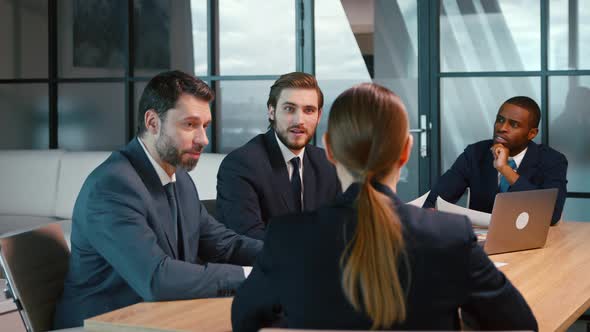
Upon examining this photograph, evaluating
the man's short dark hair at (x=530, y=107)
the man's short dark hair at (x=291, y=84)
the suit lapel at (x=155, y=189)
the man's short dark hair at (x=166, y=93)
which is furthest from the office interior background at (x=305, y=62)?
the suit lapel at (x=155, y=189)

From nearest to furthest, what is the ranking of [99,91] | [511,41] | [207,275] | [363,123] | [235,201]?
[363,123] → [207,275] → [235,201] → [511,41] → [99,91]

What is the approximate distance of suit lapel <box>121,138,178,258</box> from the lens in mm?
2312

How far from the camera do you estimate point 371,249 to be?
1.40m

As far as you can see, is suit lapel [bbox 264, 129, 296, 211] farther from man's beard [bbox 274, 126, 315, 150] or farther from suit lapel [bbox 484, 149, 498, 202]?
suit lapel [bbox 484, 149, 498, 202]

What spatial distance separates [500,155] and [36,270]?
7.49ft

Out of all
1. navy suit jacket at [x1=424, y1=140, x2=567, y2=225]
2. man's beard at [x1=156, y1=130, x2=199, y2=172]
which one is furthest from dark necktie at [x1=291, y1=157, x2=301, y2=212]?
man's beard at [x1=156, y1=130, x2=199, y2=172]

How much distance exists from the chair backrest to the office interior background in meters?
3.07

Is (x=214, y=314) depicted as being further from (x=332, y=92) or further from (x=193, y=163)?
(x=332, y=92)

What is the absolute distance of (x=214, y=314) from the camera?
1.90m

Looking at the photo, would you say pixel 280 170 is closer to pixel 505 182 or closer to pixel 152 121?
pixel 152 121

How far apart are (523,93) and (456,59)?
470mm

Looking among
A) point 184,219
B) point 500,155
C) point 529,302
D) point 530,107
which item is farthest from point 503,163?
point 184,219

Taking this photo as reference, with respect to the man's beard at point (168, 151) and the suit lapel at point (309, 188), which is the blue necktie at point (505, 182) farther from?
the man's beard at point (168, 151)

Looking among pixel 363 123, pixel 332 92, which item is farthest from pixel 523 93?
pixel 363 123
